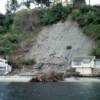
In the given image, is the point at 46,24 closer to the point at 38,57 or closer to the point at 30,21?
the point at 30,21

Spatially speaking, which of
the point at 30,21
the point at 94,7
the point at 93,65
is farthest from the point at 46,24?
the point at 93,65

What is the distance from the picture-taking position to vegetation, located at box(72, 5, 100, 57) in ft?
358

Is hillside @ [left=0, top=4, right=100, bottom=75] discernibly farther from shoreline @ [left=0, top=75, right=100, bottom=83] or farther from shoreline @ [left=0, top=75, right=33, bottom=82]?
shoreline @ [left=0, top=75, right=100, bottom=83]

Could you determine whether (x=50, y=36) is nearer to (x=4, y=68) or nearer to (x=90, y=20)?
(x=90, y=20)

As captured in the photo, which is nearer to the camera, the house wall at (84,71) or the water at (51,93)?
the water at (51,93)

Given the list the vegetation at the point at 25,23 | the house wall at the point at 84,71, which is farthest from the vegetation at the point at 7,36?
the house wall at the point at 84,71

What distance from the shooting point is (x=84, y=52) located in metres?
107

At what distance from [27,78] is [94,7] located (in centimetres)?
3147

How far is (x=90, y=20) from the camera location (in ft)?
375

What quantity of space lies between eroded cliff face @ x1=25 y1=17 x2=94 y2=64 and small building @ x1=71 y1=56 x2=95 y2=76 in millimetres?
4858

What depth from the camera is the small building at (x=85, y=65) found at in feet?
327

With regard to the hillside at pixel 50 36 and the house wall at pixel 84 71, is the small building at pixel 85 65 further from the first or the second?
the hillside at pixel 50 36

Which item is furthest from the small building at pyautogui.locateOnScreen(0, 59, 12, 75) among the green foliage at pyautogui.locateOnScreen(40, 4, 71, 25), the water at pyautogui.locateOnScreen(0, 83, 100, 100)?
the water at pyautogui.locateOnScreen(0, 83, 100, 100)

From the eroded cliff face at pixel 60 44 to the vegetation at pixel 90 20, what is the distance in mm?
1437
